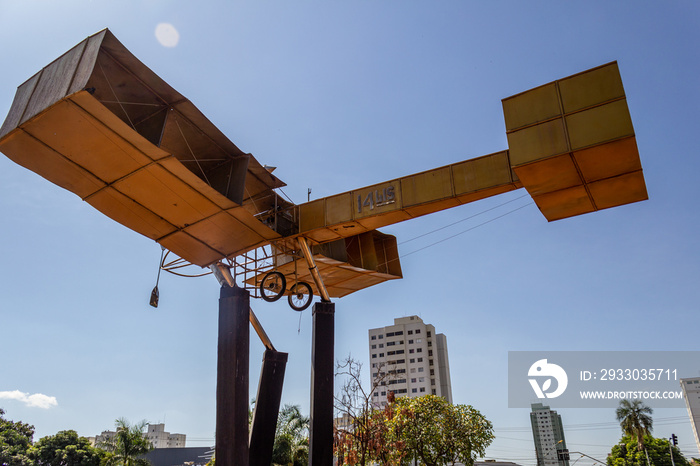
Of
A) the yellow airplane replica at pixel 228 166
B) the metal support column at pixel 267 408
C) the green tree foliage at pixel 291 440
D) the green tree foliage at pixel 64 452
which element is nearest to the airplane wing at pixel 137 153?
the yellow airplane replica at pixel 228 166

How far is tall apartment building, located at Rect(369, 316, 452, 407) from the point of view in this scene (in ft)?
350

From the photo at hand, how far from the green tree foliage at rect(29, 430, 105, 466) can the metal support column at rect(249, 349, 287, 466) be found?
3345 cm

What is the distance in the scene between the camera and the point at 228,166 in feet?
57.4

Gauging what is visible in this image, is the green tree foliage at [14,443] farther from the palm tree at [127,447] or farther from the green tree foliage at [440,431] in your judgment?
the green tree foliage at [440,431]

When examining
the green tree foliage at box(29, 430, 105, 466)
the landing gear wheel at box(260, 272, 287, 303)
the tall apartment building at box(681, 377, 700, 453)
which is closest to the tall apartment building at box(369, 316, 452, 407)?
the tall apartment building at box(681, 377, 700, 453)

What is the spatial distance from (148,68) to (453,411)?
2061cm

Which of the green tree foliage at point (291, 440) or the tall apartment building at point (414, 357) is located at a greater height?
the tall apartment building at point (414, 357)

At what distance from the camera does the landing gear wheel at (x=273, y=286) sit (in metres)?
17.3

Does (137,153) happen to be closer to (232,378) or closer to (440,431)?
(232,378)

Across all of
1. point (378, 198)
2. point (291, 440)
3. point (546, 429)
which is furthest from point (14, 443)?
point (546, 429)

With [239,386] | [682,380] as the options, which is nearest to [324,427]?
[239,386]

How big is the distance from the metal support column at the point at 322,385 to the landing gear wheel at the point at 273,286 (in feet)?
4.53

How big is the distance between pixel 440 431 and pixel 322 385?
11279mm

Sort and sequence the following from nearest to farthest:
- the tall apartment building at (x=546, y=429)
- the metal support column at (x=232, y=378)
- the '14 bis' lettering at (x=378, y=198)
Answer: the metal support column at (x=232, y=378), the '14 bis' lettering at (x=378, y=198), the tall apartment building at (x=546, y=429)
